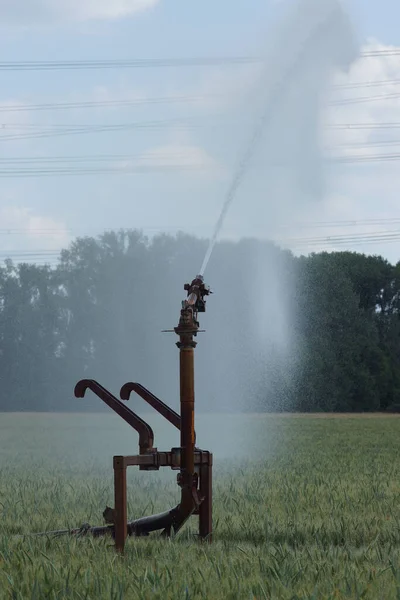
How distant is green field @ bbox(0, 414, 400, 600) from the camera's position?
673 centimetres

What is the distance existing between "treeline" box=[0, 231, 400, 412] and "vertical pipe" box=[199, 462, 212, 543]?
21.4 metres

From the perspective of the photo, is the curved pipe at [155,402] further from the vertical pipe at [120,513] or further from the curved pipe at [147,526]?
the vertical pipe at [120,513]

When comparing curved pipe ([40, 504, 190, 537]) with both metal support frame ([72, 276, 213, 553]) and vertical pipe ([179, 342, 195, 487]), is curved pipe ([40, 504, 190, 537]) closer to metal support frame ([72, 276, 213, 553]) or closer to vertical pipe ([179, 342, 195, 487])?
metal support frame ([72, 276, 213, 553])

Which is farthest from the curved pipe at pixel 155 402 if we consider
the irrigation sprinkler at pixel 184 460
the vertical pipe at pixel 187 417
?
the vertical pipe at pixel 187 417

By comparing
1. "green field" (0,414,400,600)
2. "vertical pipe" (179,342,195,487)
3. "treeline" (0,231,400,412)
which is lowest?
"green field" (0,414,400,600)

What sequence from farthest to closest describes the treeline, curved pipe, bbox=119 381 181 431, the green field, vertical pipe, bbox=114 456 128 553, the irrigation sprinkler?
the treeline
curved pipe, bbox=119 381 181 431
the irrigation sprinkler
vertical pipe, bbox=114 456 128 553
the green field

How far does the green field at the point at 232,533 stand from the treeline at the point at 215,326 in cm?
1328

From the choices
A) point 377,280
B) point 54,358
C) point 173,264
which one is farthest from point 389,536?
point 377,280

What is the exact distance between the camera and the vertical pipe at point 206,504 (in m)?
9.21

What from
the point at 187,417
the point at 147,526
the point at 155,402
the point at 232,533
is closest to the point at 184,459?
the point at 187,417

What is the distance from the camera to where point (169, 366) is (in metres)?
47.2

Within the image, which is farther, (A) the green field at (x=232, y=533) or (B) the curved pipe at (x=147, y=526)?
(B) the curved pipe at (x=147, y=526)

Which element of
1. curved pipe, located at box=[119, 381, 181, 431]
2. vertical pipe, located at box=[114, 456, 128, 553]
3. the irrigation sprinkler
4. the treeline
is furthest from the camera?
the treeline

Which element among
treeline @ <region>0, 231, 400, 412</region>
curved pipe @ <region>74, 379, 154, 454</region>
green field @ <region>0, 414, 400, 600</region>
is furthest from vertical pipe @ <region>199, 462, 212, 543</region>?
treeline @ <region>0, 231, 400, 412</region>
